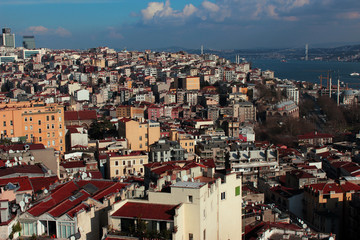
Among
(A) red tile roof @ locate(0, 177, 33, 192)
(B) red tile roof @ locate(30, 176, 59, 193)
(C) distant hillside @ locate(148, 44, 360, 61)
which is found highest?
(C) distant hillside @ locate(148, 44, 360, 61)

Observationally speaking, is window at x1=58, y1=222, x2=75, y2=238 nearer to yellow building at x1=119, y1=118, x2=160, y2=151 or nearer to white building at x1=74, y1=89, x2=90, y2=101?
yellow building at x1=119, y1=118, x2=160, y2=151

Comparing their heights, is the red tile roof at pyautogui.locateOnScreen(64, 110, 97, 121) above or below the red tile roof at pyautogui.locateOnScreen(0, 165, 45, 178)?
below

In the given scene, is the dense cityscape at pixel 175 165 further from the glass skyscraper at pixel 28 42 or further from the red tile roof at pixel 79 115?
the glass skyscraper at pixel 28 42

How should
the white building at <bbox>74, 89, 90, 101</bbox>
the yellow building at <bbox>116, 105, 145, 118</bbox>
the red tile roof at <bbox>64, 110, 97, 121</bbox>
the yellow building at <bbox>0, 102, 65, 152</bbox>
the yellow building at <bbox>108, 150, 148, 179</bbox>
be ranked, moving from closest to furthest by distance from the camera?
1. the yellow building at <bbox>108, 150, 148, 179</bbox>
2. the yellow building at <bbox>0, 102, 65, 152</bbox>
3. the red tile roof at <bbox>64, 110, 97, 121</bbox>
4. the yellow building at <bbox>116, 105, 145, 118</bbox>
5. the white building at <bbox>74, 89, 90, 101</bbox>

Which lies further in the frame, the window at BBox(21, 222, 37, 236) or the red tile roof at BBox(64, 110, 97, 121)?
the red tile roof at BBox(64, 110, 97, 121)

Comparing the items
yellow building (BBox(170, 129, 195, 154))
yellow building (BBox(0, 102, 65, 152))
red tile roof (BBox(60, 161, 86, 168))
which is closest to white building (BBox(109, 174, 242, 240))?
red tile roof (BBox(60, 161, 86, 168))

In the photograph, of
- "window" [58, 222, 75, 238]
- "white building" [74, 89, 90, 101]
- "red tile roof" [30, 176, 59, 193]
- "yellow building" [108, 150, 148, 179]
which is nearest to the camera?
"window" [58, 222, 75, 238]
